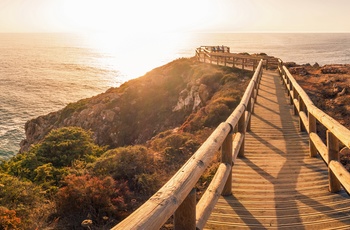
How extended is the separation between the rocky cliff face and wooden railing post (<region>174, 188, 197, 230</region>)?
20.1 m

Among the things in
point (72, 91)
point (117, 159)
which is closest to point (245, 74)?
point (117, 159)

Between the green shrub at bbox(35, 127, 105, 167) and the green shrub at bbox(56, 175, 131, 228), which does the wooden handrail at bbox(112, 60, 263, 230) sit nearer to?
the green shrub at bbox(56, 175, 131, 228)

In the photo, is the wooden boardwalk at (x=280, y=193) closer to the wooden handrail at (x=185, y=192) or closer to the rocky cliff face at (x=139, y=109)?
the wooden handrail at (x=185, y=192)

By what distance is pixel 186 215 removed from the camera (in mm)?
2725

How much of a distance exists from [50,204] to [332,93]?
587 inches

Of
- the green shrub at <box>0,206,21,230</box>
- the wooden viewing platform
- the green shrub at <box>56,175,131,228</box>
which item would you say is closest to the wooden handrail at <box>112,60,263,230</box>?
the wooden viewing platform

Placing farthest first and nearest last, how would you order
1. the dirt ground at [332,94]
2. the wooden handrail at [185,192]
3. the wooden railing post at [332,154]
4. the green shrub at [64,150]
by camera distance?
the dirt ground at [332,94], the green shrub at [64,150], the wooden railing post at [332,154], the wooden handrail at [185,192]

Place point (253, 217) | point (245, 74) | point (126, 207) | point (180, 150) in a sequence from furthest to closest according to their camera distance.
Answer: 1. point (245, 74)
2. point (180, 150)
3. point (126, 207)
4. point (253, 217)

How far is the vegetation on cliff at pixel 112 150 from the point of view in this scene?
22.7 ft

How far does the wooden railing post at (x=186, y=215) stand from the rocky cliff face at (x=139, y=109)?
66.0ft

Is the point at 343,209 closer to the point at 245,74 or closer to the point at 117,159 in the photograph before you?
the point at 117,159

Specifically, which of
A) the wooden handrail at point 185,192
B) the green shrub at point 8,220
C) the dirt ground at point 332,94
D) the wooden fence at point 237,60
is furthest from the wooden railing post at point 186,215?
the wooden fence at point 237,60

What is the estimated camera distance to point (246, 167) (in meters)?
6.42

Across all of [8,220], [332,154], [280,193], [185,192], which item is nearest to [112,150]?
[8,220]
